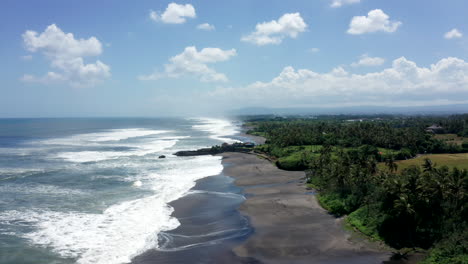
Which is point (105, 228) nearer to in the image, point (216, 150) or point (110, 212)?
point (110, 212)

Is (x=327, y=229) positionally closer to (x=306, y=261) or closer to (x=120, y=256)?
(x=306, y=261)

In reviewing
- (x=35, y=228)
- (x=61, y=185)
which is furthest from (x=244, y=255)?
(x=61, y=185)

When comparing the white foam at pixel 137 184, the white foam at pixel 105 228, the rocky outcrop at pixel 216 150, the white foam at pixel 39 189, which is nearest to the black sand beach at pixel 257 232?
the white foam at pixel 105 228

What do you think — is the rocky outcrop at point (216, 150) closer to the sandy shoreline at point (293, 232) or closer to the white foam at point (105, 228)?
the sandy shoreline at point (293, 232)

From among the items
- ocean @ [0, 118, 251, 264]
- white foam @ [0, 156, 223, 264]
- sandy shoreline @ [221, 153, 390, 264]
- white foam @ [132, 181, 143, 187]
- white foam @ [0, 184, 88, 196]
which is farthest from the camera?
white foam @ [132, 181, 143, 187]

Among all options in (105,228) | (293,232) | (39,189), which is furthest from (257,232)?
(39,189)

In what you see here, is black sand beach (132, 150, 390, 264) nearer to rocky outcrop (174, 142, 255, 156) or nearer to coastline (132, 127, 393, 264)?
coastline (132, 127, 393, 264)

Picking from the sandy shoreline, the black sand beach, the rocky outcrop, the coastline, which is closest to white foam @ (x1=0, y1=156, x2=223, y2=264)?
the coastline
